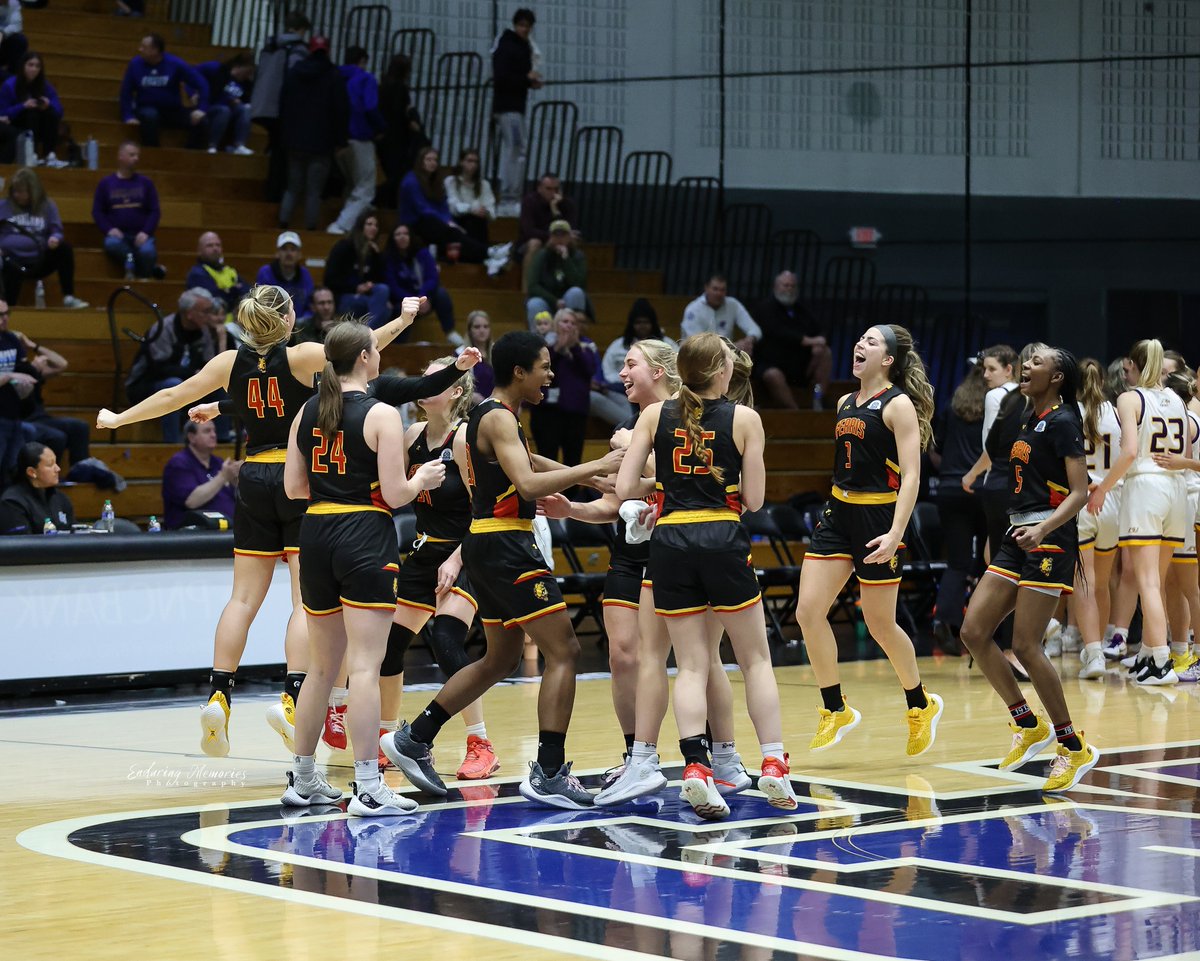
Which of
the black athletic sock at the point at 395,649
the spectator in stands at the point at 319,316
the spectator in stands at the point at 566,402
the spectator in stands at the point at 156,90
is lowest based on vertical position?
the black athletic sock at the point at 395,649

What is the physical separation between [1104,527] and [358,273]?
6.92 metres

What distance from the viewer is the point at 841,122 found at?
1956 cm

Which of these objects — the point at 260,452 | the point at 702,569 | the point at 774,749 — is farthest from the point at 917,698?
the point at 260,452

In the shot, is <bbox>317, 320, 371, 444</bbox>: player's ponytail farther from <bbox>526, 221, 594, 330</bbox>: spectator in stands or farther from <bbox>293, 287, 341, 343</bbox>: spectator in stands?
<bbox>526, 221, 594, 330</bbox>: spectator in stands

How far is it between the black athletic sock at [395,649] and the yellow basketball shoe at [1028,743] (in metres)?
2.63

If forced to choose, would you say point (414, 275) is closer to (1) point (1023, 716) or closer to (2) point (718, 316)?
(2) point (718, 316)

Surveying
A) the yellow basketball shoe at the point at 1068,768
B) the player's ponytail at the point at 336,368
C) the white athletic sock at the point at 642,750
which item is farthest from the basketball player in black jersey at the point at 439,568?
the yellow basketball shoe at the point at 1068,768

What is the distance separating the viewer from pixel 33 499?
450 inches

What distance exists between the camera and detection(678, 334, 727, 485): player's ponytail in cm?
682

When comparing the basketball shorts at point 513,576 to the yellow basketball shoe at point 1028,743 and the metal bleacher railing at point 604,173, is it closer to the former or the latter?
the yellow basketball shoe at point 1028,743

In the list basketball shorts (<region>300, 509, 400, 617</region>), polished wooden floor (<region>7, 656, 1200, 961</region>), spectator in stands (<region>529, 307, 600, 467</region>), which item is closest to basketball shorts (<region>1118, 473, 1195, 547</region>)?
polished wooden floor (<region>7, 656, 1200, 961</region>)

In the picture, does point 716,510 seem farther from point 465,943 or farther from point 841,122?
point 841,122

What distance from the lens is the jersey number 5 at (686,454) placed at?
22.4ft

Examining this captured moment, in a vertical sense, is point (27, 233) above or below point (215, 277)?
above
